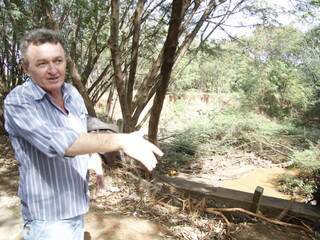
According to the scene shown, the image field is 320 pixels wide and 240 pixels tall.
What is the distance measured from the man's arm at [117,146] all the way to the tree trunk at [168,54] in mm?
3074

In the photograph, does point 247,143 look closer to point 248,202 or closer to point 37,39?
point 248,202

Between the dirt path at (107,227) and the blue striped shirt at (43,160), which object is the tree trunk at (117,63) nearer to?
the dirt path at (107,227)

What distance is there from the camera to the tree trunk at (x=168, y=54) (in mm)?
4238

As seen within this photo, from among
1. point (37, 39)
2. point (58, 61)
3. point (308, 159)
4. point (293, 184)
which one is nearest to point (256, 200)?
point (58, 61)

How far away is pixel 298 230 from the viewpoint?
4.29m

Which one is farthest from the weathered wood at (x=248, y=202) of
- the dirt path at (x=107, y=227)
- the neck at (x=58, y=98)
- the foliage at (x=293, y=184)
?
the foliage at (x=293, y=184)

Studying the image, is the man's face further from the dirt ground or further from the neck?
the dirt ground

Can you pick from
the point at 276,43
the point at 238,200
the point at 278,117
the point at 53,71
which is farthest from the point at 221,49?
the point at 276,43

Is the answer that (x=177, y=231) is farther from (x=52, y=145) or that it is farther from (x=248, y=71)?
(x=248, y=71)

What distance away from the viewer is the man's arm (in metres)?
1.38

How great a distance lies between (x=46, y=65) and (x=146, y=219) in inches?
109

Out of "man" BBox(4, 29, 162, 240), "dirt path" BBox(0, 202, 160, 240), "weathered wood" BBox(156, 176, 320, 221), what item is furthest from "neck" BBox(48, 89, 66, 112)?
"weathered wood" BBox(156, 176, 320, 221)

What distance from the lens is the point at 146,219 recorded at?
4.11 meters

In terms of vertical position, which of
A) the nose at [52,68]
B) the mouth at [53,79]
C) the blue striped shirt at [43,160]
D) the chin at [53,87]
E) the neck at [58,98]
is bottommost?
the blue striped shirt at [43,160]
